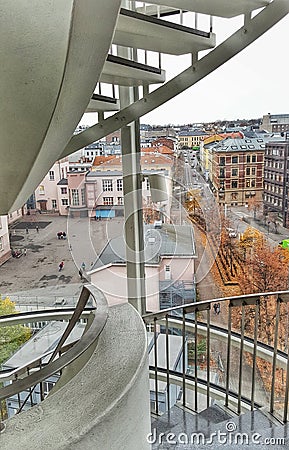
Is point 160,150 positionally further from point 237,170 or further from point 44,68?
point 44,68

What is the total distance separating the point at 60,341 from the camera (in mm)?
1996

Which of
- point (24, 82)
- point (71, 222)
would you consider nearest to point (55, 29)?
point (24, 82)

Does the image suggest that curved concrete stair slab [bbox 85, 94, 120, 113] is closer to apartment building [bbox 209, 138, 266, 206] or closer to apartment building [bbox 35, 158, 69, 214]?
apartment building [bbox 35, 158, 69, 214]

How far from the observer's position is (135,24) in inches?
73.8

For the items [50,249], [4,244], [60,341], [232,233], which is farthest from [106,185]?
[60,341]

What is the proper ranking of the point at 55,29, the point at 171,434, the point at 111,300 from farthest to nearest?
the point at 111,300, the point at 171,434, the point at 55,29

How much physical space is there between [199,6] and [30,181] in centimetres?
116

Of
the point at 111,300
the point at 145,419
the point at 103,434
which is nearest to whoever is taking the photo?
the point at 103,434

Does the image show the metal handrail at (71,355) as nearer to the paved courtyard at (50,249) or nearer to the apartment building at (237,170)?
the paved courtyard at (50,249)

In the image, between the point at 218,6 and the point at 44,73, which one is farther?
the point at 218,6

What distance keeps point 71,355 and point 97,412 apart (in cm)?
23

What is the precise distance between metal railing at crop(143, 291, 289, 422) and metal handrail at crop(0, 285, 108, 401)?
0.90 metres

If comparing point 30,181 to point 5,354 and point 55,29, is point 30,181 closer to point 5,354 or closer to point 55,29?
point 55,29

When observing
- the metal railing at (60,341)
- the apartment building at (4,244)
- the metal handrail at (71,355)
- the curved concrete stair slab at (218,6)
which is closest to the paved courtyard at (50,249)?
the apartment building at (4,244)
